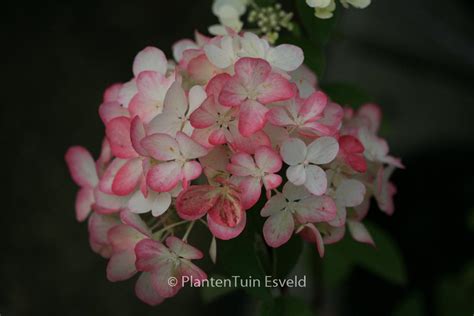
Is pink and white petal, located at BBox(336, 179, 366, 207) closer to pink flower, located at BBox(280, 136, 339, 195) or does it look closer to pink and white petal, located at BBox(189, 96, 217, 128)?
pink flower, located at BBox(280, 136, 339, 195)

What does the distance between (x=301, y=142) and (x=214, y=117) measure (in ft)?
0.28

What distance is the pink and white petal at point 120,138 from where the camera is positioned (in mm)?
607

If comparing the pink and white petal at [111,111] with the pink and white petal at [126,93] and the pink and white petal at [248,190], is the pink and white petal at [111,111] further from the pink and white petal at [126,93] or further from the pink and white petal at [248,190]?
the pink and white petal at [248,190]

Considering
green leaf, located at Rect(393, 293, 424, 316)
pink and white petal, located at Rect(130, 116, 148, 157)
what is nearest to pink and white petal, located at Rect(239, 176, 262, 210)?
pink and white petal, located at Rect(130, 116, 148, 157)

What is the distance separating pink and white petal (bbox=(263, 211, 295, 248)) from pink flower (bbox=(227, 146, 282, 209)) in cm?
3

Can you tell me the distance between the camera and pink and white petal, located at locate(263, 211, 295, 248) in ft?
1.91

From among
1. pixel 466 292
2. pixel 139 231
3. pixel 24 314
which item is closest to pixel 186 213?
pixel 139 231

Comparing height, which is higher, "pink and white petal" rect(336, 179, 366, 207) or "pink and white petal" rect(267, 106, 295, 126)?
"pink and white petal" rect(267, 106, 295, 126)

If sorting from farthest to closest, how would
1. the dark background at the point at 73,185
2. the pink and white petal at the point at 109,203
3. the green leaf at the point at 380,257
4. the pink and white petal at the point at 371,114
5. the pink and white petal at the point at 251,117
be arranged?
1. the dark background at the point at 73,185
2. the green leaf at the point at 380,257
3. the pink and white petal at the point at 371,114
4. the pink and white petal at the point at 109,203
5. the pink and white petal at the point at 251,117

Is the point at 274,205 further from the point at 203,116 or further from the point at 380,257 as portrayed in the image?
the point at 380,257

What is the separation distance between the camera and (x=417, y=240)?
4.82ft

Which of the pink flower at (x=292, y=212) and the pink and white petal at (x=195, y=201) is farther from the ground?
the pink and white petal at (x=195, y=201)

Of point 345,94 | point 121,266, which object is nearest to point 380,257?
point 345,94

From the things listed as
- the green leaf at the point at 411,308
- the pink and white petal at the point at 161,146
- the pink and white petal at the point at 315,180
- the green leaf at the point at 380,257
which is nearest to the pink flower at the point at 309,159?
the pink and white petal at the point at 315,180
